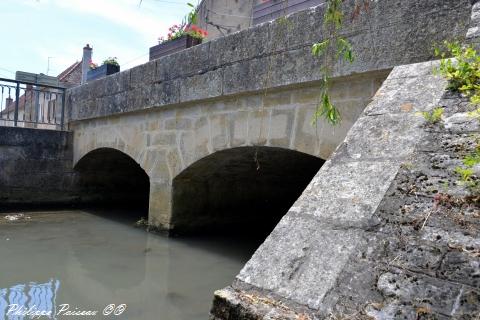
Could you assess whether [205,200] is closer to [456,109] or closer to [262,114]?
[262,114]

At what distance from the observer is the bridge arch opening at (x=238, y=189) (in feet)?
15.8

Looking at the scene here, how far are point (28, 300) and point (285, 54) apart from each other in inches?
98.3

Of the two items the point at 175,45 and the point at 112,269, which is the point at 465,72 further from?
the point at 175,45

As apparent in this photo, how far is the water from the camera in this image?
2.90m

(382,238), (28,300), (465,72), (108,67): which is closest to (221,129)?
(28,300)

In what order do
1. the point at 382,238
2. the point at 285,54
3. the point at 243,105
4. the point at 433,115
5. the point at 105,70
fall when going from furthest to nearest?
the point at 105,70, the point at 243,105, the point at 285,54, the point at 433,115, the point at 382,238

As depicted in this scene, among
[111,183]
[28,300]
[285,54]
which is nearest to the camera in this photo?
[28,300]

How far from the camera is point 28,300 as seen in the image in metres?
2.87

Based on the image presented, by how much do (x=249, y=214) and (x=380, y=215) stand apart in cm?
491

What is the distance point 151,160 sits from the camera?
529 cm

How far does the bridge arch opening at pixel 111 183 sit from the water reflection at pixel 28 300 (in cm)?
371

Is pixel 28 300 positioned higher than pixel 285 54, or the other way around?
pixel 285 54

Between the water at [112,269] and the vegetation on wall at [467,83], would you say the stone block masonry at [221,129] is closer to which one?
the water at [112,269]

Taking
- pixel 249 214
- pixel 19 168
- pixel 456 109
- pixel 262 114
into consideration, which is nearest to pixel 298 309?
pixel 456 109
